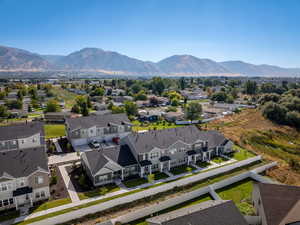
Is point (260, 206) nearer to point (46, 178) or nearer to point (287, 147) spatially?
point (46, 178)

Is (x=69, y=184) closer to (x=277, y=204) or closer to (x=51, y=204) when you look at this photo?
(x=51, y=204)

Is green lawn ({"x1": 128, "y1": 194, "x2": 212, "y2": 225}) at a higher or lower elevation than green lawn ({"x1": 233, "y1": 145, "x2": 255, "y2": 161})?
lower

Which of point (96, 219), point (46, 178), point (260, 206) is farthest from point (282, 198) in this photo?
point (46, 178)

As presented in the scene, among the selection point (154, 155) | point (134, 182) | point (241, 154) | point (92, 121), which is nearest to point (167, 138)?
point (154, 155)

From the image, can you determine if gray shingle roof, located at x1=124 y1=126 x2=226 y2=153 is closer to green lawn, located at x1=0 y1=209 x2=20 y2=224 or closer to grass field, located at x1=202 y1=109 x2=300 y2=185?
grass field, located at x1=202 y1=109 x2=300 y2=185

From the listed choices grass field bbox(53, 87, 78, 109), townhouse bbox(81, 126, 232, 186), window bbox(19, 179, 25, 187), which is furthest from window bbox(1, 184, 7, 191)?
grass field bbox(53, 87, 78, 109)

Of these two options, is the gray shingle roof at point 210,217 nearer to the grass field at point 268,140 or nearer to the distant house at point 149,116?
the grass field at point 268,140
